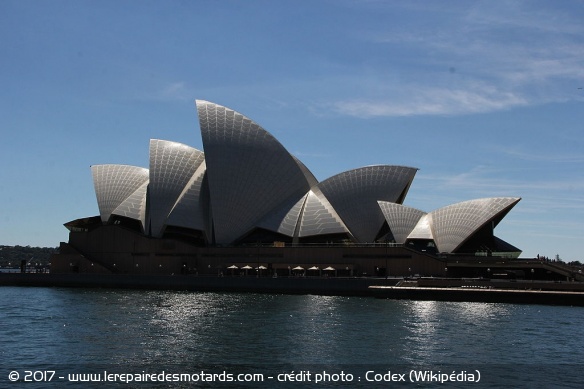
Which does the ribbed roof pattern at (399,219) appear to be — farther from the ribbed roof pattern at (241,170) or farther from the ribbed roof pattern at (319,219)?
the ribbed roof pattern at (241,170)

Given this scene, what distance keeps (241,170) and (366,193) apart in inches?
609

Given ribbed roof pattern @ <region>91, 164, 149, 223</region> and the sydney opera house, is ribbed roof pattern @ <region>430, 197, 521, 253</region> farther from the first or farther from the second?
ribbed roof pattern @ <region>91, 164, 149, 223</region>

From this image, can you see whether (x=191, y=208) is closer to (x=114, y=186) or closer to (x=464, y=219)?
(x=114, y=186)

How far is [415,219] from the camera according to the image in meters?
76.0

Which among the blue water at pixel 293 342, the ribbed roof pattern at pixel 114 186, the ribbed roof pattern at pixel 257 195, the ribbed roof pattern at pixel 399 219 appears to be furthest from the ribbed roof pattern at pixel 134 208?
the blue water at pixel 293 342

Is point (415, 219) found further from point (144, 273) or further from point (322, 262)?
point (144, 273)

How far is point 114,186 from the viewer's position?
3290 inches

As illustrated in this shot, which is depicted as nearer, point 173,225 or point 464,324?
point 464,324

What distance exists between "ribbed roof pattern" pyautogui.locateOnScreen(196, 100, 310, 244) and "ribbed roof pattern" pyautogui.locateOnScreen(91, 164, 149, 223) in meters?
12.4

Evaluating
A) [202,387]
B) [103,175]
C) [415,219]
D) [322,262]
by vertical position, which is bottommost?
[202,387]

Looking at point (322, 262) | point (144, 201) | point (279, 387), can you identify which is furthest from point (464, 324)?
point (144, 201)

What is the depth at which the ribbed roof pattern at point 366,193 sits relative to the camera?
260ft

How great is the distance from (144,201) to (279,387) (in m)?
62.0

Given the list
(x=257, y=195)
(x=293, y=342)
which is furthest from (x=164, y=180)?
(x=293, y=342)
